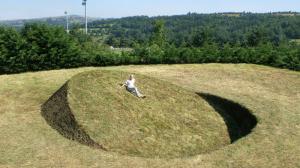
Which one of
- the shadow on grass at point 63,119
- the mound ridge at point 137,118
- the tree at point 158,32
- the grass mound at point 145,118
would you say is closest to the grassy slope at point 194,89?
the shadow on grass at point 63,119

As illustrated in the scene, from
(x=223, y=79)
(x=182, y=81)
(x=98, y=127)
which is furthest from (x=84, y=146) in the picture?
(x=223, y=79)

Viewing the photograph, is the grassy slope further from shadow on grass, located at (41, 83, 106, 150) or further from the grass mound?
the grass mound

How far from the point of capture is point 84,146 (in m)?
20.6

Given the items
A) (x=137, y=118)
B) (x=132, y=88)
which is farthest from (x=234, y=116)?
(x=137, y=118)

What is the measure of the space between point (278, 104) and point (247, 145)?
8785mm

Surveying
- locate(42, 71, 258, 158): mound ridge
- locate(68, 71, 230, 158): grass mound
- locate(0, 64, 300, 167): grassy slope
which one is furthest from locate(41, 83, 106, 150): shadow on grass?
locate(0, 64, 300, 167): grassy slope

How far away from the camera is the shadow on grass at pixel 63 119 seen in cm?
2178

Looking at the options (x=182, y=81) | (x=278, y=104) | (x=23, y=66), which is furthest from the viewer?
(x=23, y=66)

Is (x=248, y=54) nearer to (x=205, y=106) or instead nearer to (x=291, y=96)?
(x=291, y=96)

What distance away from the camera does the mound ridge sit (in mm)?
21844

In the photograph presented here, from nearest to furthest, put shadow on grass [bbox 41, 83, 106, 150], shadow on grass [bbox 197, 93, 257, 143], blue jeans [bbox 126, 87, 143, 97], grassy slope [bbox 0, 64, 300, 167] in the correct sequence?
1. grassy slope [bbox 0, 64, 300, 167]
2. shadow on grass [bbox 41, 83, 106, 150]
3. shadow on grass [bbox 197, 93, 257, 143]
4. blue jeans [bbox 126, 87, 143, 97]

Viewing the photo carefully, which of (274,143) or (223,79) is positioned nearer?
(274,143)

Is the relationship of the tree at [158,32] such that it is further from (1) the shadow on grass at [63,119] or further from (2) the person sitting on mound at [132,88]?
(1) the shadow on grass at [63,119]

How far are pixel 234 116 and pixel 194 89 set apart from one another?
15.5 feet
